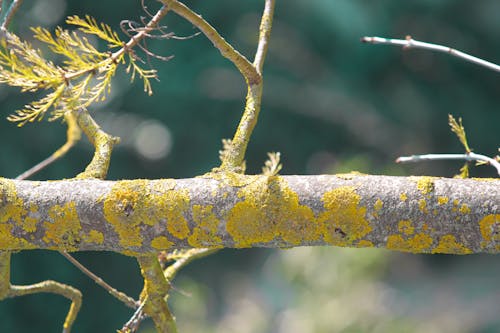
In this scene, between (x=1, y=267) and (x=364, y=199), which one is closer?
(x=364, y=199)

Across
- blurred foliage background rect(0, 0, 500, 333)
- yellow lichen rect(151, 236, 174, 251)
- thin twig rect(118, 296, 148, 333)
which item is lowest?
thin twig rect(118, 296, 148, 333)

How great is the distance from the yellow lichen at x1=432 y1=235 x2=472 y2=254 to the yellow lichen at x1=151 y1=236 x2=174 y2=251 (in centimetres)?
26

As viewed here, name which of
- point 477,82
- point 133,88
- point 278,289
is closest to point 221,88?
point 133,88

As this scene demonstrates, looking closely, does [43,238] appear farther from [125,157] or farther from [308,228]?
[125,157]

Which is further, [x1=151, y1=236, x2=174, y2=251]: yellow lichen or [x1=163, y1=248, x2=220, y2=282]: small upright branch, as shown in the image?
[x1=163, y1=248, x2=220, y2=282]: small upright branch

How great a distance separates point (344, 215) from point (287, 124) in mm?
5502

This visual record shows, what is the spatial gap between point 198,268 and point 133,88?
5.76 feet

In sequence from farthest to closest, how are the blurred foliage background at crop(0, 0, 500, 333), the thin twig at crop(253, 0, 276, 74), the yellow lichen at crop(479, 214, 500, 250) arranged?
1. the blurred foliage background at crop(0, 0, 500, 333)
2. the thin twig at crop(253, 0, 276, 74)
3. the yellow lichen at crop(479, 214, 500, 250)

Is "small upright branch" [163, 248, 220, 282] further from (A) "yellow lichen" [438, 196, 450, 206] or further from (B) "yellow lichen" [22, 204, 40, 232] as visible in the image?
(A) "yellow lichen" [438, 196, 450, 206]

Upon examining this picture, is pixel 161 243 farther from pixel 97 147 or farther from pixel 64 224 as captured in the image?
pixel 97 147

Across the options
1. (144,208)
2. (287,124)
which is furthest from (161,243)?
(287,124)

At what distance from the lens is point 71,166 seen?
5.66m

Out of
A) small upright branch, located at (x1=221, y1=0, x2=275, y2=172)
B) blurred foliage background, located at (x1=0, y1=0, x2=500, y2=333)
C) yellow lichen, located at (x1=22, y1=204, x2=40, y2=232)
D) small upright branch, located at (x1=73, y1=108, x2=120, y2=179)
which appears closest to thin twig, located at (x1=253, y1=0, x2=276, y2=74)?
small upright branch, located at (x1=221, y1=0, x2=275, y2=172)

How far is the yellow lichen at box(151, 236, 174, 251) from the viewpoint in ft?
2.19
